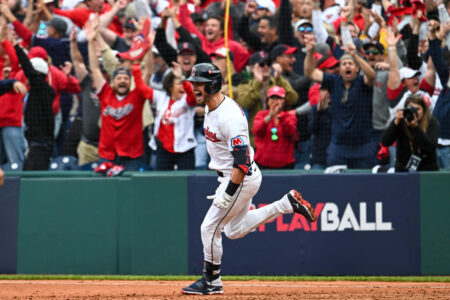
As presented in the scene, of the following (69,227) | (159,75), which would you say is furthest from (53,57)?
(69,227)

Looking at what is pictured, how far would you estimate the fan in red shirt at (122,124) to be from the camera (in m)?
10.9

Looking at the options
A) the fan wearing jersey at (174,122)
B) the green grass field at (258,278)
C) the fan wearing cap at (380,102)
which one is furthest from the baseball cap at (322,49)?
the green grass field at (258,278)

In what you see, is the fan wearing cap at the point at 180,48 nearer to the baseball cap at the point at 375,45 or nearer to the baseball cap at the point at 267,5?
the baseball cap at the point at 267,5

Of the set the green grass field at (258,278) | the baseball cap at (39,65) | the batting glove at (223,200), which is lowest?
the green grass field at (258,278)

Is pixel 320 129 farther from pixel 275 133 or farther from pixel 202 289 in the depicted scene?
pixel 202 289

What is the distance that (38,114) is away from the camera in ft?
37.1

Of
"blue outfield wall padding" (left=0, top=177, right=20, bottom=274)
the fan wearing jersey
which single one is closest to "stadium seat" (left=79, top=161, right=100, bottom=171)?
the fan wearing jersey

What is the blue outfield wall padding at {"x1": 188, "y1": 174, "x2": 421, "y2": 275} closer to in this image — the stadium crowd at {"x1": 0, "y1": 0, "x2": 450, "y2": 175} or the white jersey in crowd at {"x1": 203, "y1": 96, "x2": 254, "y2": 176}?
the stadium crowd at {"x1": 0, "y1": 0, "x2": 450, "y2": 175}

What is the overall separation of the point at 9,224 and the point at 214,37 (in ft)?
15.4

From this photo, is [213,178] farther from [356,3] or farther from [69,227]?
[356,3]

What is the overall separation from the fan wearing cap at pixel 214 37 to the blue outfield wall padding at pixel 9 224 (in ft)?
13.0

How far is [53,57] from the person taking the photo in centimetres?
1287

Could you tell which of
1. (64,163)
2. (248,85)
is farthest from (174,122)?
(64,163)

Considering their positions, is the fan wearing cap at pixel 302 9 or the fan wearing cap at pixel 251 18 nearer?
the fan wearing cap at pixel 302 9
